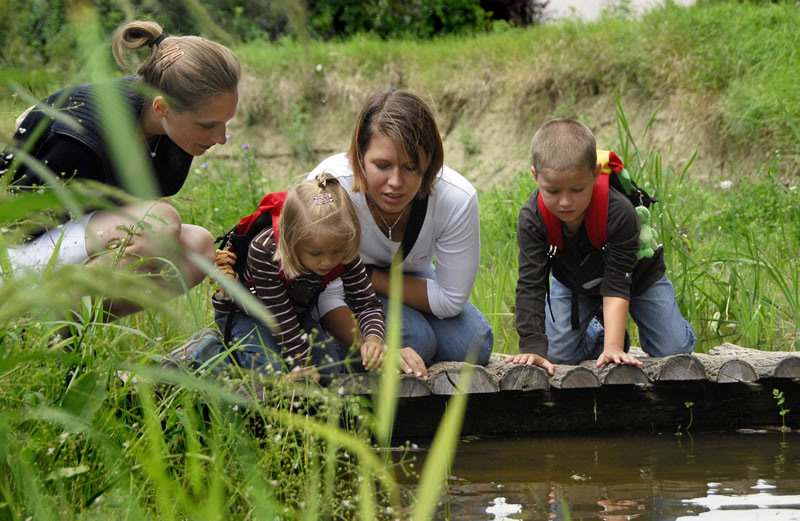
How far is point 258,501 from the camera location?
2.85ft

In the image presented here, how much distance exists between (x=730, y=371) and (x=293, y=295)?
1529 millimetres

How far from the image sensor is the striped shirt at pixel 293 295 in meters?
2.99

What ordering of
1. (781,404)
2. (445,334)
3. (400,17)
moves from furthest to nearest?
1. (400,17)
2. (445,334)
3. (781,404)

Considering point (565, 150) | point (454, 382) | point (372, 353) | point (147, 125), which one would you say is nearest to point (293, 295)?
point (372, 353)

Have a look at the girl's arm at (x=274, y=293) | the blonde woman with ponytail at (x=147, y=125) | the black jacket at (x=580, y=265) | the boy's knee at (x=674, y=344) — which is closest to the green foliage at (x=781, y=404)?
the boy's knee at (x=674, y=344)

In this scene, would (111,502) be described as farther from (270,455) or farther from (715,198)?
(715,198)

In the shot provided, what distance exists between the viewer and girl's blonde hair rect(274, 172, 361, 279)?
2.85m

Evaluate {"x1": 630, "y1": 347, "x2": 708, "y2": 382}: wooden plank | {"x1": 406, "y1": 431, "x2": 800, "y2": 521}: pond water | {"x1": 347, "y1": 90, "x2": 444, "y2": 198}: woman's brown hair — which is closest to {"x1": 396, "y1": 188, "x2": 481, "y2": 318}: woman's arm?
{"x1": 347, "y1": 90, "x2": 444, "y2": 198}: woman's brown hair

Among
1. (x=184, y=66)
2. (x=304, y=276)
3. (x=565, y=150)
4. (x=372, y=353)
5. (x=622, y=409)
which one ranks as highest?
(x=184, y=66)

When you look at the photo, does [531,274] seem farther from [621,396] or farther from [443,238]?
[621,396]

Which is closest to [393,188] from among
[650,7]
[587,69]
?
[587,69]

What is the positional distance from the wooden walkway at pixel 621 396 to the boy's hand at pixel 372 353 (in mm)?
254

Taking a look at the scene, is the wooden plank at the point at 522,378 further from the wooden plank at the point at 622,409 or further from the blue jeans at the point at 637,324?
the blue jeans at the point at 637,324

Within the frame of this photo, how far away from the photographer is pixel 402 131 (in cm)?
300
